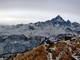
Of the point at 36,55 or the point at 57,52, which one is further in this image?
the point at 36,55

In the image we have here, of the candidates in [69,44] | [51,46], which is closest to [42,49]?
[51,46]

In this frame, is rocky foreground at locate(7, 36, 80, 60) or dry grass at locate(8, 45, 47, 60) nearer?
rocky foreground at locate(7, 36, 80, 60)

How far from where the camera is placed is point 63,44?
151m

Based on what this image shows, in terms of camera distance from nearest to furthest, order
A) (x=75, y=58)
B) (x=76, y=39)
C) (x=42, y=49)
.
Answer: (x=75, y=58), (x=42, y=49), (x=76, y=39)

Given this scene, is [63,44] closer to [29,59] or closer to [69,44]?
[69,44]

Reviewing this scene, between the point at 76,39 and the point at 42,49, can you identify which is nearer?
the point at 42,49

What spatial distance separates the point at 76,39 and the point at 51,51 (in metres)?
23.0

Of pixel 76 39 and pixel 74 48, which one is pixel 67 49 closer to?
pixel 74 48

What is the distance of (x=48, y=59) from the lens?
141 metres

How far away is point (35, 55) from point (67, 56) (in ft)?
56.5

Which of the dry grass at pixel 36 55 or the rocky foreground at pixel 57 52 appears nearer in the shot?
the rocky foreground at pixel 57 52

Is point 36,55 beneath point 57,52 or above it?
beneath

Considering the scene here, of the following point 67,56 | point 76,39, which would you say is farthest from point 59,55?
point 76,39

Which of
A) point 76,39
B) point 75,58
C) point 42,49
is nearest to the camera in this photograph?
point 75,58
